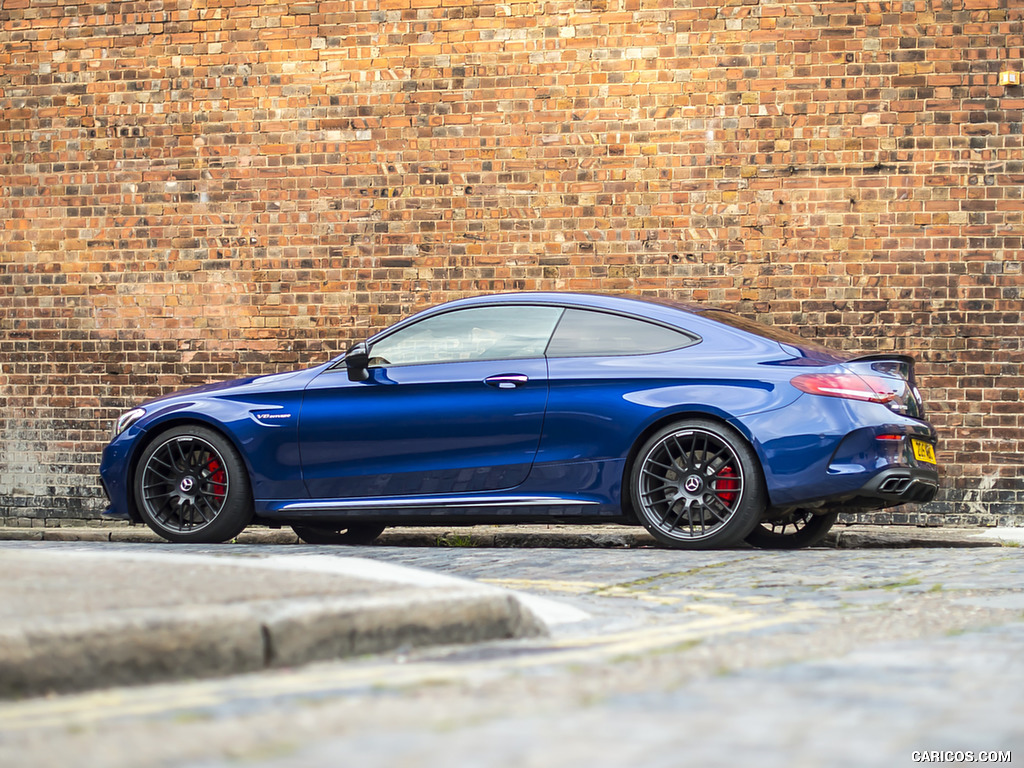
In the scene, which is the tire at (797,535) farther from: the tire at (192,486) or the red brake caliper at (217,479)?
the red brake caliper at (217,479)

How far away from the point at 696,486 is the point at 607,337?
103 centimetres

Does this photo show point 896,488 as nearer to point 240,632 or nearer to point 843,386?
point 843,386

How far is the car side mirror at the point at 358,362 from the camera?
25.7 feet

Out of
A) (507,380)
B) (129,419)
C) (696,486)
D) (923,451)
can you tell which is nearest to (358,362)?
(507,380)

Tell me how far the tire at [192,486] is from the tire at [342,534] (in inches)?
34.9

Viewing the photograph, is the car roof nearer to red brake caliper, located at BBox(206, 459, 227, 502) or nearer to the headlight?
red brake caliper, located at BBox(206, 459, 227, 502)

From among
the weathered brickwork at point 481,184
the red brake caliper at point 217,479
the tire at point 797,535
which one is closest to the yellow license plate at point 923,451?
the tire at point 797,535

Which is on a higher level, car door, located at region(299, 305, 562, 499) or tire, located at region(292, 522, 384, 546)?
car door, located at region(299, 305, 562, 499)

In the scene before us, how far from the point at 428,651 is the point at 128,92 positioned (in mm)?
8576

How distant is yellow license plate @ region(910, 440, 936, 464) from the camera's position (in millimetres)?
7348

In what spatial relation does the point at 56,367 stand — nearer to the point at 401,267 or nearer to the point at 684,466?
the point at 401,267

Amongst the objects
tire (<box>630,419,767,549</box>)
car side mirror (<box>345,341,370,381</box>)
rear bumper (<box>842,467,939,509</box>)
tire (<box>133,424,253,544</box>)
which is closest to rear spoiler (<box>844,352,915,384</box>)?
rear bumper (<box>842,467,939,509</box>)

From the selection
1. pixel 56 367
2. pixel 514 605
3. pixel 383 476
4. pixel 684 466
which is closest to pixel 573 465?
pixel 684 466

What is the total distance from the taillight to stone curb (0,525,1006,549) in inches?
75.7
